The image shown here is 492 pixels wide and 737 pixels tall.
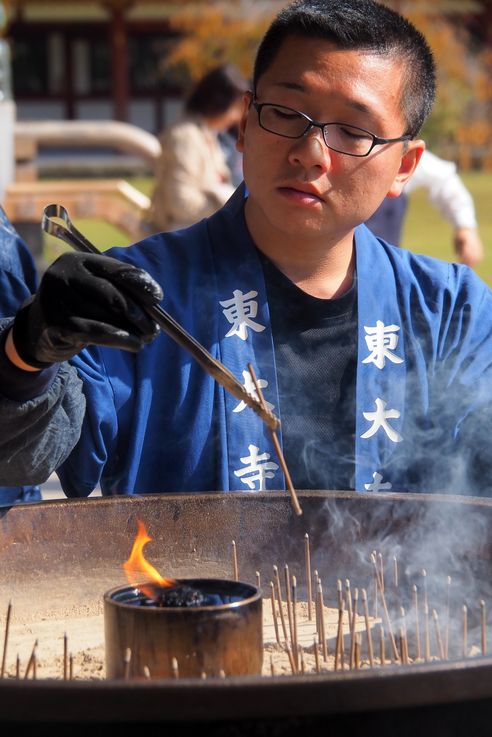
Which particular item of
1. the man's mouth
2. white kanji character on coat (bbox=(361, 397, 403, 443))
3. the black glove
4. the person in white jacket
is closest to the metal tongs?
the black glove

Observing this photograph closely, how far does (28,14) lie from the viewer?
83.6 feet

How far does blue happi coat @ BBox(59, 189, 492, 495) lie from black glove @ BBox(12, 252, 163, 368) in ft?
1.75

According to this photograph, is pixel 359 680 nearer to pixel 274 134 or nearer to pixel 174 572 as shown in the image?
pixel 174 572

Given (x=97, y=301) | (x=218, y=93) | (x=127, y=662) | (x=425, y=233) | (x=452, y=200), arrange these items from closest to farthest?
(x=127, y=662), (x=97, y=301), (x=452, y=200), (x=218, y=93), (x=425, y=233)

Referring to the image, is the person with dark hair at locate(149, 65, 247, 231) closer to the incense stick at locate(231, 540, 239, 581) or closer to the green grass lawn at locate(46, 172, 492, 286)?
the green grass lawn at locate(46, 172, 492, 286)

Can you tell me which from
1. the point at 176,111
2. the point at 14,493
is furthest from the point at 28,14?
the point at 14,493

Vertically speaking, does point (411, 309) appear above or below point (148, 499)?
above

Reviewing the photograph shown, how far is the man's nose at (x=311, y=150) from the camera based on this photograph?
221 centimetres

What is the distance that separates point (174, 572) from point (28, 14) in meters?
25.1

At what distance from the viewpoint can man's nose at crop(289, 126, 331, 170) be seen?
2.21 m

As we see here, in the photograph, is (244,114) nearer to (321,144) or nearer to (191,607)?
(321,144)

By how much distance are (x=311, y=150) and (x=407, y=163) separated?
0.37m

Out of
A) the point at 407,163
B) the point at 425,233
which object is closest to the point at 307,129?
the point at 407,163

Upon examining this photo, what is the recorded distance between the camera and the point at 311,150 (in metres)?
2.21
